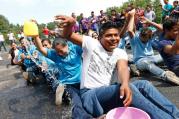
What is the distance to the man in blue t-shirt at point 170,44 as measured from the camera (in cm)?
522

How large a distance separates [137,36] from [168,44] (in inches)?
108

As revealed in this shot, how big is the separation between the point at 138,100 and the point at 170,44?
7.04ft

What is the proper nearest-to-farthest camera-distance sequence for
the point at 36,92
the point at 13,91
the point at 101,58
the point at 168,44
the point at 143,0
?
the point at 101,58 < the point at 168,44 < the point at 36,92 < the point at 13,91 < the point at 143,0

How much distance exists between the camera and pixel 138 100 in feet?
11.3

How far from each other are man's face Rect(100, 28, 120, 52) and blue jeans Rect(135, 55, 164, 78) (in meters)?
3.46

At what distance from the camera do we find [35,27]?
169 inches

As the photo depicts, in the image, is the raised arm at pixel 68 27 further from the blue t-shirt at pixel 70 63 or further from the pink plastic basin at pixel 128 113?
the blue t-shirt at pixel 70 63

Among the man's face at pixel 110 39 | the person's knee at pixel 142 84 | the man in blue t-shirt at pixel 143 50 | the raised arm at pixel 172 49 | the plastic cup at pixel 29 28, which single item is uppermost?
the plastic cup at pixel 29 28

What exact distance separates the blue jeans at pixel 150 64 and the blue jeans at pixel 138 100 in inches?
142

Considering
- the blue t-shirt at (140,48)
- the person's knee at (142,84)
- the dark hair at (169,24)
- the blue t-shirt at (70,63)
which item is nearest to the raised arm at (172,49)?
the dark hair at (169,24)

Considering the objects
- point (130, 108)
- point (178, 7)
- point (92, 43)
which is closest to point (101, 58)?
point (92, 43)

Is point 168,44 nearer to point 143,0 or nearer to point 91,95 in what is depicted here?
point 91,95

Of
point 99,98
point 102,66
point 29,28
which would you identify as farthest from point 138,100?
point 29,28

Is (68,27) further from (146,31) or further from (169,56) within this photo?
(146,31)
